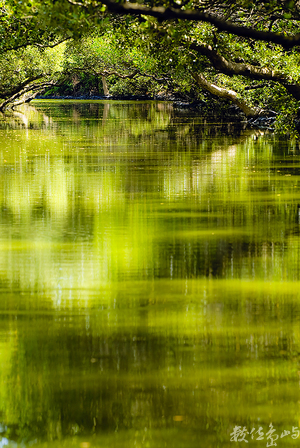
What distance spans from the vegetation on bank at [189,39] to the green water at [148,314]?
2.89 metres

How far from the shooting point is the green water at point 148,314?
4.82 m

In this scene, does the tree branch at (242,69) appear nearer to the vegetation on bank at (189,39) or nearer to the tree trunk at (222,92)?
the vegetation on bank at (189,39)

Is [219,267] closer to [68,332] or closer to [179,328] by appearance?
[179,328]

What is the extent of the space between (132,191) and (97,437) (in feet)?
32.2

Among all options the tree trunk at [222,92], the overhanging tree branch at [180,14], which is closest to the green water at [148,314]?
the overhanging tree branch at [180,14]

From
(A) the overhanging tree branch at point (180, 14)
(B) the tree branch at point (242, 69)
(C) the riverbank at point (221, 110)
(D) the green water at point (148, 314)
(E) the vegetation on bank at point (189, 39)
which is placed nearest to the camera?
(D) the green water at point (148, 314)

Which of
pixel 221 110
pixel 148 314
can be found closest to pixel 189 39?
pixel 148 314

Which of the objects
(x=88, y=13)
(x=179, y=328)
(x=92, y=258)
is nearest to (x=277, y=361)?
(x=179, y=328)

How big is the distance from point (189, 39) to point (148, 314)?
1585cm

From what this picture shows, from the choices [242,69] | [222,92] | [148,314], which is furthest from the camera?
[222,92]

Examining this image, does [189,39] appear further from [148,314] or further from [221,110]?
[221,110]

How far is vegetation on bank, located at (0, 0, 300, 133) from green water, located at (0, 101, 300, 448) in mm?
2894

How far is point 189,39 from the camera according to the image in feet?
69.9

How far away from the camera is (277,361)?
570 cm
